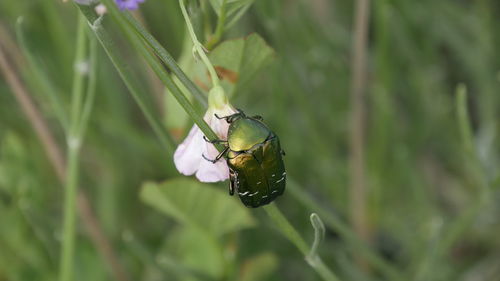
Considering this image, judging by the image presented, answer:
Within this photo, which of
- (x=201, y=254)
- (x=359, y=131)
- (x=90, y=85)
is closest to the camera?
(x=90, y=85)

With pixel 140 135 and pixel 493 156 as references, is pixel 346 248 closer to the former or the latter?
pixel 493 156

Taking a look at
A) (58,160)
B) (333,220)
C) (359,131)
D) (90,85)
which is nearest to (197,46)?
(90,85)

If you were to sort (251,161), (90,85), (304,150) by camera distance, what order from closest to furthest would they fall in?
(251,161), (90,85), (304,150)

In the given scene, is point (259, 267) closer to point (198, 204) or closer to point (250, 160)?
point (198, 204)

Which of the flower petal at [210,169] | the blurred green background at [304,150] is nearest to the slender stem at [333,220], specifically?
the blurred green background at [304,150]

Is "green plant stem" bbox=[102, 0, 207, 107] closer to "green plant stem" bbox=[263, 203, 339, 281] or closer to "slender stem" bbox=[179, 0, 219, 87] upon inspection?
"slender stem" bbox=[179, 0, 219, 87]

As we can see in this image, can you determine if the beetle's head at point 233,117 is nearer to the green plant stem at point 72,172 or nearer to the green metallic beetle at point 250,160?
the green metallic beetle at point 250,160
